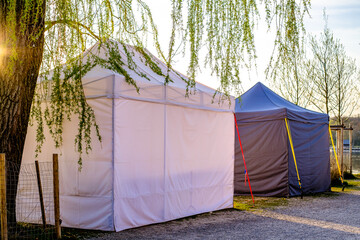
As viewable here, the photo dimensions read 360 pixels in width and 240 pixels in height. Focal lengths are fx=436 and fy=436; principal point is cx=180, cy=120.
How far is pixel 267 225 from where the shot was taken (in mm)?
6383

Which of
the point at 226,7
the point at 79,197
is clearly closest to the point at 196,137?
the point at 79,197

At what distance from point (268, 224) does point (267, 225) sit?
84mm

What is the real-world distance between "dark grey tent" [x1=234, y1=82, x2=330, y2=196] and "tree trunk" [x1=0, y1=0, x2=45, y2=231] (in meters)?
5.91

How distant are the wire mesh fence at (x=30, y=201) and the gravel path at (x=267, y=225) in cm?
91

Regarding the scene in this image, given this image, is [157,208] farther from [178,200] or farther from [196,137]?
[196,137]

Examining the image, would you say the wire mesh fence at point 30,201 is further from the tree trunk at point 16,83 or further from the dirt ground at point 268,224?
the dirt ground at point 268,224

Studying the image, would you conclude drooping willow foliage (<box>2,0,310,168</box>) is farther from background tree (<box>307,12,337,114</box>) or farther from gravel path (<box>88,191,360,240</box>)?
background tree (<box>307,12,337,114</box>)

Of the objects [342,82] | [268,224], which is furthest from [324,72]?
[268,224]

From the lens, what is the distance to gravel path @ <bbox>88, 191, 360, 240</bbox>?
5578 mm

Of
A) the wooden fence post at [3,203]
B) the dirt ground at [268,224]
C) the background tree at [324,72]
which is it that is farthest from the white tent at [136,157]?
the background tree at [324,72]

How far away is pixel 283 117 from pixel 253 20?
6.48 metres

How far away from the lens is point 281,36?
120 inches

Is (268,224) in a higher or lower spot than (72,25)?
lower

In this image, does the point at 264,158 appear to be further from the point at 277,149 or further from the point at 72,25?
the point at 72,25
